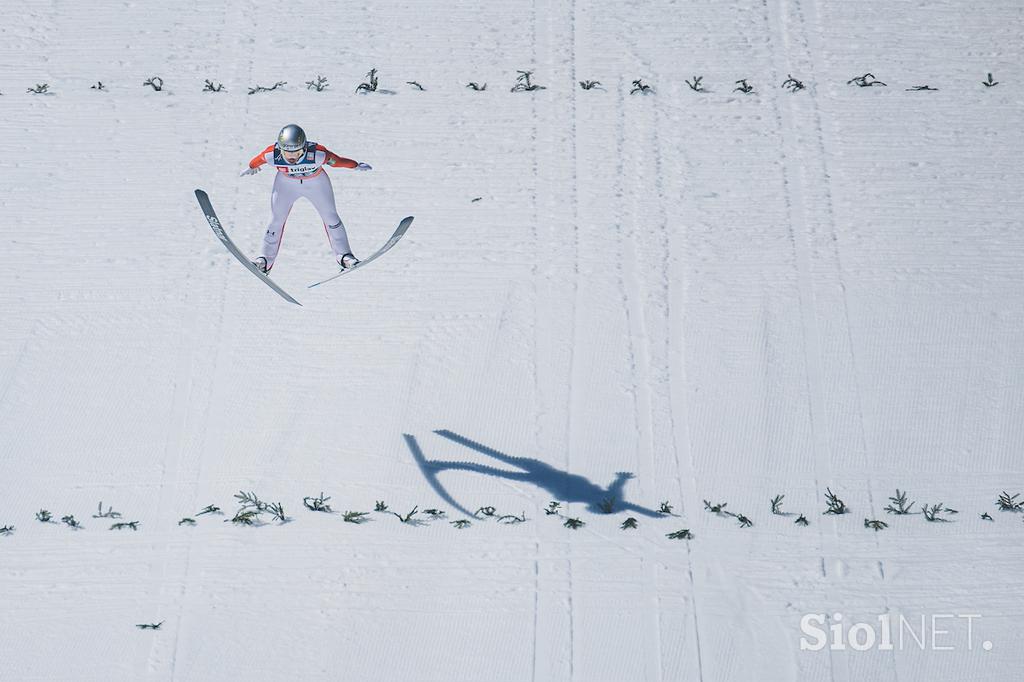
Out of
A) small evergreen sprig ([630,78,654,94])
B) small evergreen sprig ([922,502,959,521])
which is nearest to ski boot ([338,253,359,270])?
small evergreen sprig ([630,78,654,94])

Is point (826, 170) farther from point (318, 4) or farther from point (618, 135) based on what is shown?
point (318, 4)

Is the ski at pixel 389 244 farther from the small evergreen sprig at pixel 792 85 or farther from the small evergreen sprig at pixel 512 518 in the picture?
the small evergreen sprig at pixel 792 85

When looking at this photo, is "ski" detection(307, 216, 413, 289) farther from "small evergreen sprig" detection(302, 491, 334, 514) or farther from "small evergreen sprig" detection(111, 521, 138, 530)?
"small evergreen sprig" detection(111, 521, 138, 530)

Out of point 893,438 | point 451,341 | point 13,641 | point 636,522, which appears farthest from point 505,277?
point 13,641

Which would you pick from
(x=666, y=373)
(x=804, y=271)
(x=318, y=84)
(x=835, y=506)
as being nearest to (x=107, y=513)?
(x=666, y=373)

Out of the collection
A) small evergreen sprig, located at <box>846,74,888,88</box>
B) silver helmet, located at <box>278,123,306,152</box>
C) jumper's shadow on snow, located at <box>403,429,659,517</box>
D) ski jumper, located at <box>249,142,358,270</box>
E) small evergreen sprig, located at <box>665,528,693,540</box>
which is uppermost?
small evergreen sprig, located at <box>846,74,888,88</box>

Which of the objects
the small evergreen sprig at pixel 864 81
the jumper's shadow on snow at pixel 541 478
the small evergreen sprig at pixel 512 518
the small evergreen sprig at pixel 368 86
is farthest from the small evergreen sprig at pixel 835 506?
the small evergreen sprig at pixel 368 86
